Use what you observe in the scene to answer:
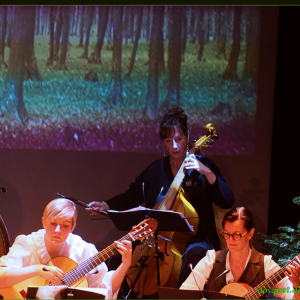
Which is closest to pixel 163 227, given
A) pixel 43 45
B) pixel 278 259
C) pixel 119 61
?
pixel 278 259

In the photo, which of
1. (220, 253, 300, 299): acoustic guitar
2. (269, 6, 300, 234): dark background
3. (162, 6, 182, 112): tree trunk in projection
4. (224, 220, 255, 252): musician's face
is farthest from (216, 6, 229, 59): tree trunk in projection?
(220, 253, 300, 299): acoustic guitar

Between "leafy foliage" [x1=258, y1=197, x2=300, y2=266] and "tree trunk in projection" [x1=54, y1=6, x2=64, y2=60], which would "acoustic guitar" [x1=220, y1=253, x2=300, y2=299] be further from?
"tree trunk in projection" [x1=54, y1=6, x2=64, y2=60]

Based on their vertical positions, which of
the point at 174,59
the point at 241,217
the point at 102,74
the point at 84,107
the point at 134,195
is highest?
the point at 174,59

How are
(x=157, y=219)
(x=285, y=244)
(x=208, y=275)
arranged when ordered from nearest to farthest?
1. (x=208, y=275)
2. (x=157, y=219)
3. (x=285, y=244)

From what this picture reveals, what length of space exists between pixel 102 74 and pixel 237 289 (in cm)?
241

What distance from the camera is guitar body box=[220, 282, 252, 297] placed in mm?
2334

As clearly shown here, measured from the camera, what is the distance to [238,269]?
8.02 ft

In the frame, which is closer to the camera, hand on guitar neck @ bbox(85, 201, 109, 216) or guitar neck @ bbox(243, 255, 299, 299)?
guitar neck @ bbox(243, 255, 299, 299)

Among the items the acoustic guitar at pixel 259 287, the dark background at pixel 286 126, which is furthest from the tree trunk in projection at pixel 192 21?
the acoustic guitar at pixel 259 287

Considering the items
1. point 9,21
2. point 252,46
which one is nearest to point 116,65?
point 9,21

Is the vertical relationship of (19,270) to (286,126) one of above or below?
below

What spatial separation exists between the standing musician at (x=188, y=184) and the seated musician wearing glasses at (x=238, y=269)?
0.55 meters

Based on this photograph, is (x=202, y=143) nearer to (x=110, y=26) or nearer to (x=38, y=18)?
(x=110, y=26)

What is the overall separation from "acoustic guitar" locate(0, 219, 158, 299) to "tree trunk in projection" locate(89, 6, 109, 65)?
194cm
